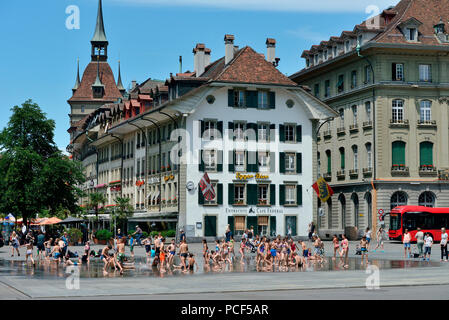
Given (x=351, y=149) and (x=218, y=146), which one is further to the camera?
(x=351, y=149)

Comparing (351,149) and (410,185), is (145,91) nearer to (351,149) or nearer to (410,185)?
(351,149)

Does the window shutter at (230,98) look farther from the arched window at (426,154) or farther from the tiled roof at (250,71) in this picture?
the arched window at (426,154)

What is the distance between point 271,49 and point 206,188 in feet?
60.2

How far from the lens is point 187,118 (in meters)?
70.8

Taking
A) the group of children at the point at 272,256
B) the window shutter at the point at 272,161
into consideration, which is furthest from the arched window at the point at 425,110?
the group of children at the point at 272,256

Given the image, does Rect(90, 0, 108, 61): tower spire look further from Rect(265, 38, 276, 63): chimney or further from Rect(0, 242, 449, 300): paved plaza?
Rect(0, 242, 449, 300): paved plaza

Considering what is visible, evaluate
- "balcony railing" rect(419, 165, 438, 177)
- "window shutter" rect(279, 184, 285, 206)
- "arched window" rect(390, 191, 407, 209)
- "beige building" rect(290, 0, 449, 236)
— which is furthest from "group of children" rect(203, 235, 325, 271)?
"balcony railing" rect(419, 165, 438, 177)

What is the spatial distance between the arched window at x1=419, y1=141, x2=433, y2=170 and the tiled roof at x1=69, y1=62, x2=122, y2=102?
112195 millimetres

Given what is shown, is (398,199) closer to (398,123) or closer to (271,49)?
(398,123)

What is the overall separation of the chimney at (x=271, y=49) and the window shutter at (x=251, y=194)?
554 inches

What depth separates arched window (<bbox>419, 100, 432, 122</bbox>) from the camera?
75562 millimetres

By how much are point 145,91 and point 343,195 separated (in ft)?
74.6
